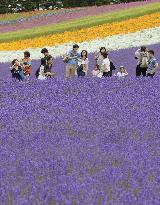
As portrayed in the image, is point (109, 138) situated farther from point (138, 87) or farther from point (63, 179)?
point (138, 87)

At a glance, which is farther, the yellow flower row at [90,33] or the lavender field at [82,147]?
the yellow flower row at [90,33]

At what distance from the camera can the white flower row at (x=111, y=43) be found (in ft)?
105

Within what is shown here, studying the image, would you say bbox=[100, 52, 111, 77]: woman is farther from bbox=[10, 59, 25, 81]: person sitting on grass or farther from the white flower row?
the white flower row

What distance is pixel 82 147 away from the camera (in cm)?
689

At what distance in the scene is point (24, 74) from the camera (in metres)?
19.2

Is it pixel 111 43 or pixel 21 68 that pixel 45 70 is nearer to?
pixel 21 68

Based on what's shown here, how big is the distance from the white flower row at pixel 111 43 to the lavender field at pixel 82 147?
20.1 meters

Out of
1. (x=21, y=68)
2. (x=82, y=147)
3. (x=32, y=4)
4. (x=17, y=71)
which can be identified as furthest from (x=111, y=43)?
(x=82, y=147)

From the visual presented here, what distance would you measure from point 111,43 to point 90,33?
383 centimetres

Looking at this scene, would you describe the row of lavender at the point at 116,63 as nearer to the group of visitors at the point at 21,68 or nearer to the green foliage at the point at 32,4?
the group of visitors at the point at 21,68

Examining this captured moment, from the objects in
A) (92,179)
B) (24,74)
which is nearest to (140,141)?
(92,179)

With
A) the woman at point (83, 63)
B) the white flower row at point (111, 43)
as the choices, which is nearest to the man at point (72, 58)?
the woman at point (83, 63)

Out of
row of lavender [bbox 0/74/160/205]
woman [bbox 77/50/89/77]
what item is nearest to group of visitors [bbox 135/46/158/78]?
woman [bbox 77/50/89/77]

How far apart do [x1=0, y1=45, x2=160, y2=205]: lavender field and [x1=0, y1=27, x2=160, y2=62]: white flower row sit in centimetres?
2013
